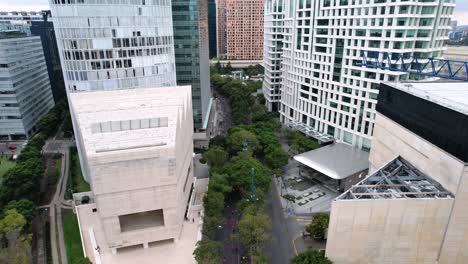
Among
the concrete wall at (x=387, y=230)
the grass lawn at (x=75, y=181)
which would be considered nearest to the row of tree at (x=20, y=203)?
the grass lawn at (x=75, y=181)

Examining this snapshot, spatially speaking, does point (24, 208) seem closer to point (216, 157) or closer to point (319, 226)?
point (216, 157)

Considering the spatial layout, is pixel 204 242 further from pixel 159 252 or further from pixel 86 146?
pixel 86 146

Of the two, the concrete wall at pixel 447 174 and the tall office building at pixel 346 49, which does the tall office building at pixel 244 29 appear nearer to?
the tall office building at pixel 346 49

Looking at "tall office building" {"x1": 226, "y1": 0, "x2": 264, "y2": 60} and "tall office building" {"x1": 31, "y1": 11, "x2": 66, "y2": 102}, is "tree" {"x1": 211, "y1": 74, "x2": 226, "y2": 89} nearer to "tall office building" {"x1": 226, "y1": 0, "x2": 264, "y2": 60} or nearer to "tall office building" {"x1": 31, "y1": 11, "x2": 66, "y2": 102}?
"tall office building" {"x1": 226, "y1": 0, "x2": 264, "y2": 60}

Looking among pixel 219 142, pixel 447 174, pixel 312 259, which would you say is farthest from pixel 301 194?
pixel 447 174

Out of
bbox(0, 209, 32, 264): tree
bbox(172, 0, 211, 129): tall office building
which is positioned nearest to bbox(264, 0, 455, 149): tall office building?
bbox(172, 0, 211, 129): tall office building
